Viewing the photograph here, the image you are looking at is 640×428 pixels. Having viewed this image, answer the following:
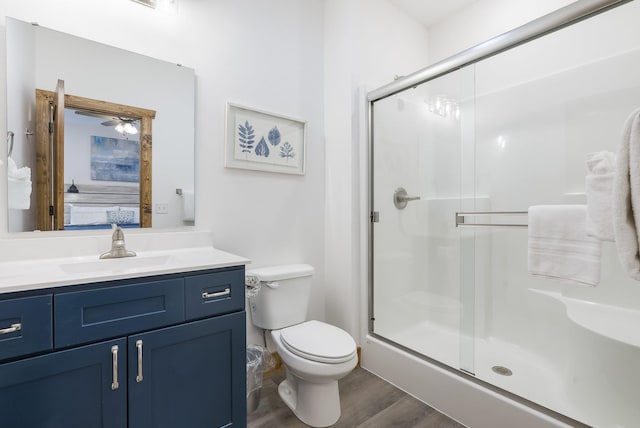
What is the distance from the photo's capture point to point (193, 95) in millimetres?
1678

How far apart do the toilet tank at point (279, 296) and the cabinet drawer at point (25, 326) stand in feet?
2.90

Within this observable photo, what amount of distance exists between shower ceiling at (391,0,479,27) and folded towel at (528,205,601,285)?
78.1 inches

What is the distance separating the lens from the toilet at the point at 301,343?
1469mm

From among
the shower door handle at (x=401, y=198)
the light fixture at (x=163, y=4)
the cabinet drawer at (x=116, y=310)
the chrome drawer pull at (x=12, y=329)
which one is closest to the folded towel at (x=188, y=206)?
the cabinet drawer at (x=116, y=310)

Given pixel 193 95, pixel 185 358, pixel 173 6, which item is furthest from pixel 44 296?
pixel 173 6

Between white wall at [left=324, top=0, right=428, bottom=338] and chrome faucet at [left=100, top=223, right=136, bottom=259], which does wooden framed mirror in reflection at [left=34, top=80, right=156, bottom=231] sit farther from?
white wall at [left=324, top=0, right=428, bottom=338]

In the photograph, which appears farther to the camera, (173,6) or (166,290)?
(173,6)

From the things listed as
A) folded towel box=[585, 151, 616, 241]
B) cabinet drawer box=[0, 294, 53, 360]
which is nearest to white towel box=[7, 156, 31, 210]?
cabinet drawer box=[0, 294, 53, 360]

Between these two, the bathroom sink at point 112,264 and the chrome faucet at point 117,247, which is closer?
the bathroom sink at point 112,264

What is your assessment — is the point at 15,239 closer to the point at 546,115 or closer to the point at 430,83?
the point at 430,83

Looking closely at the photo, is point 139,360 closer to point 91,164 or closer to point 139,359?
point 139,359

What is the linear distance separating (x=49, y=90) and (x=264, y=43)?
3.80 feet

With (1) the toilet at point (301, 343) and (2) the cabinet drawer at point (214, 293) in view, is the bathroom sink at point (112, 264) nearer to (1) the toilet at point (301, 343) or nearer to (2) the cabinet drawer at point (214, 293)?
(2) the cabinet drawer at point (214, 293)

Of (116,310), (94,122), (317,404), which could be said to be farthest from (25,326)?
(317,404)
